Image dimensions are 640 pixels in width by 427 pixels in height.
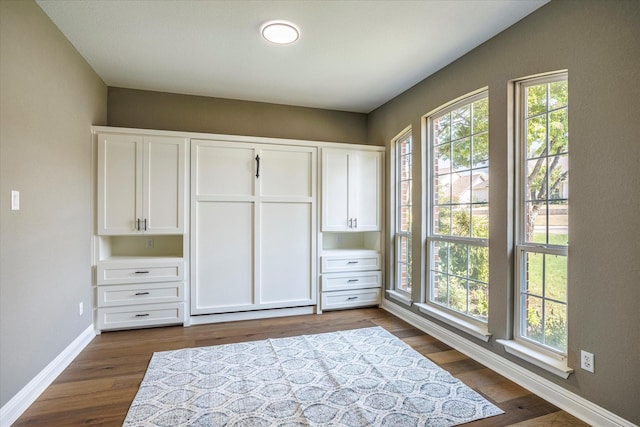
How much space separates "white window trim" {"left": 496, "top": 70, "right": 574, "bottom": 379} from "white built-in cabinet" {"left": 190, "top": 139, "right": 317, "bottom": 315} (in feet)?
7.04

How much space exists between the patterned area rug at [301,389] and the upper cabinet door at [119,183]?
1.41 m

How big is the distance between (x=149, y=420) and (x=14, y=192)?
5.15 ft

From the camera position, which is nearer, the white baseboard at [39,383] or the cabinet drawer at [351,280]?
the white baseboard at [39,383]

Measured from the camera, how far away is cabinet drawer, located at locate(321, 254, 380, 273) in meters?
3.98

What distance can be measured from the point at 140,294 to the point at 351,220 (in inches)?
98.1

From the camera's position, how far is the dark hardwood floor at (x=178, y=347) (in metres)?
1.94

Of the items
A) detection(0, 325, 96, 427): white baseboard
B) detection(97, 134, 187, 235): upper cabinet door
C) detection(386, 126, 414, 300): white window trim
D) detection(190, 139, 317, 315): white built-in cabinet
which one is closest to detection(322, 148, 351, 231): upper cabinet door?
detection(190, 139, 317, 315): white built-in cabinet

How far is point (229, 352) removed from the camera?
283cm

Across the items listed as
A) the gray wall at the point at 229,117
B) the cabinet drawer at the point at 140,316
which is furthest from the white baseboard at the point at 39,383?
the gray wall at the point at 229,117

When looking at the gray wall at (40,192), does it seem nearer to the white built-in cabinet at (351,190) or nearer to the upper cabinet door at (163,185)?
the upper cabinet door at (163,185)

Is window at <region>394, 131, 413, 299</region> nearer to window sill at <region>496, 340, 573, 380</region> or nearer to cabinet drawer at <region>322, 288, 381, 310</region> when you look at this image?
cabinet drawer at <region>322, 288, 381, 310</region>

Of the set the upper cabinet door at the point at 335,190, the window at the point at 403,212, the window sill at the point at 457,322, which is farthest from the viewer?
the upper cabinet door at the point at 335,190

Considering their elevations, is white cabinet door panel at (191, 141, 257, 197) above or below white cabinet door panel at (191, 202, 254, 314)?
above

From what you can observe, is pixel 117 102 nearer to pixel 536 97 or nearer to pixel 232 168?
pixel 232 168
